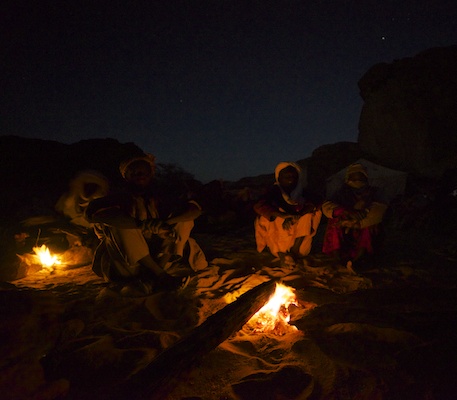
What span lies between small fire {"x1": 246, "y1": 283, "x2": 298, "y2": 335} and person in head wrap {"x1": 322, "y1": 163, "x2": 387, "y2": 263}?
4.40ft

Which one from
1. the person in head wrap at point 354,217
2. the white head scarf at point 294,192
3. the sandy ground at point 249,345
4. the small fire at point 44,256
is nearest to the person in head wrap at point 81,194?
the small fire at point 44,256

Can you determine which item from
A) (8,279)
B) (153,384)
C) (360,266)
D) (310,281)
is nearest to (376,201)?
(360,266)

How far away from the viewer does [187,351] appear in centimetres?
182

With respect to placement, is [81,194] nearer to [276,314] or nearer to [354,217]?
[276,314]

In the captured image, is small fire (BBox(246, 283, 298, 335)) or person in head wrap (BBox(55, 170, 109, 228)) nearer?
small fire (BBox(246, 283, 298, 335))

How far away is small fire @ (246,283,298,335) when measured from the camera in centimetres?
248

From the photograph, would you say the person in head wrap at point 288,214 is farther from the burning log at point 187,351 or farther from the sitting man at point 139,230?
the burning log at point 187,351

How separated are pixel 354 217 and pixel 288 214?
858 mm

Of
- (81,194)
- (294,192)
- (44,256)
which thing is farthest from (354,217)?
(44,256)

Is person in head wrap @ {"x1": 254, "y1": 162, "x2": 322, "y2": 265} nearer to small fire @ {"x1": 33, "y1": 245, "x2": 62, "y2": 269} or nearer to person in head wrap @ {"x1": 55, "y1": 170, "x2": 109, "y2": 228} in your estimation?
person in head wrap @ {"x1": 55, "y1": 170, "x2": 109, "y2": 228}

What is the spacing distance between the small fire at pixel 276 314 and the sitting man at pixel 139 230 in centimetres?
107

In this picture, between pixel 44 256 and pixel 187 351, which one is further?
pixel 44 256

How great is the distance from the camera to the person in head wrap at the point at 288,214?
389 centimetres

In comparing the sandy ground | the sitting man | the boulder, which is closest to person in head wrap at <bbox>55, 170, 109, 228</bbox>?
the sitting man
